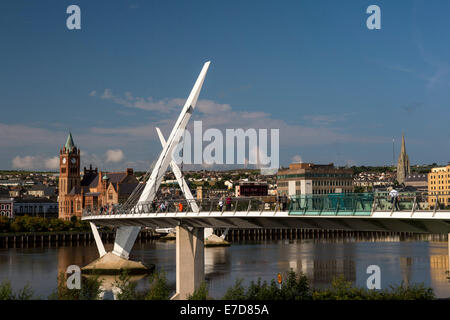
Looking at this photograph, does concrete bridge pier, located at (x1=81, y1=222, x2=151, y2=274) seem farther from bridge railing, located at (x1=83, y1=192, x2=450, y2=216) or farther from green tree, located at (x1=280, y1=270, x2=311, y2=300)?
green tree, located at (x1=280, y1=270, x2=311, y2=300)

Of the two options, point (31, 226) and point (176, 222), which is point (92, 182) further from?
point (176, 222)

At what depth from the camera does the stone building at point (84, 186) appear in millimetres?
140875

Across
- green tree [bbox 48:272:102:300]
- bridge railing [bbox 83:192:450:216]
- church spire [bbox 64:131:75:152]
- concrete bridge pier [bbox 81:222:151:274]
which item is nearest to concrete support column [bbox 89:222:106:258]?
concrete bridge pier [bbox 81:222:151:274]

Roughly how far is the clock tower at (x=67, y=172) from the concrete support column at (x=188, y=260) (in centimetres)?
11496

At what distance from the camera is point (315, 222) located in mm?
28766

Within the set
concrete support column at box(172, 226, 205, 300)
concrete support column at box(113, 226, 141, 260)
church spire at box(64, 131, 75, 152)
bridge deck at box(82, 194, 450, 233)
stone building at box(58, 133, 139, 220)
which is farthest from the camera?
church spire at box(64, 131, 75, 152)

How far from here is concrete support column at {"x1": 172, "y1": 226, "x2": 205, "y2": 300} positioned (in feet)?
123

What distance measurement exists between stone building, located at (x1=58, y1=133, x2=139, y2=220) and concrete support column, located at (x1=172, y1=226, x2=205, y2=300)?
10038 cm

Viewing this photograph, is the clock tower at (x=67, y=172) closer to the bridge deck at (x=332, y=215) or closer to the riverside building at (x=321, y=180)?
the riverside building at (x=321, y=180)

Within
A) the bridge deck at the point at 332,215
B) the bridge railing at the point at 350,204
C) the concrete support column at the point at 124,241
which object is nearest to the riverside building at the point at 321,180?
the concrete support column at the point at 124,241

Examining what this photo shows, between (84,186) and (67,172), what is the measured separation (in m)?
5.13

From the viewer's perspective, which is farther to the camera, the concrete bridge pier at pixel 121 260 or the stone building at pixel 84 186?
the stone building at pixel 84 186
